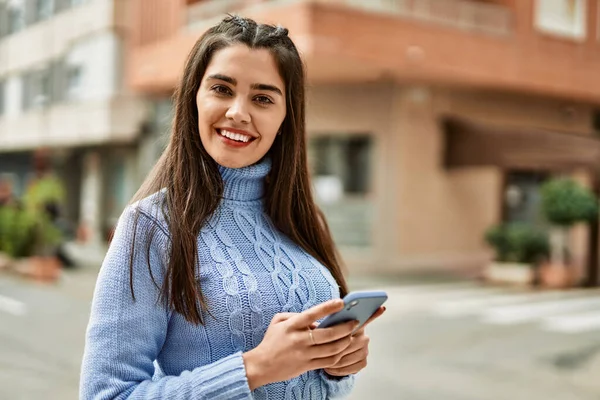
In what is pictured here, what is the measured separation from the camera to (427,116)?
42.1ft

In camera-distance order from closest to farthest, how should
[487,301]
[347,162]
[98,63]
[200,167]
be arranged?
[200,167]
[487,301]
[347,162]
[98,63]

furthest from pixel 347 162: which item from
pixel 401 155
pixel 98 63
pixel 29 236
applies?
pixel 98 63

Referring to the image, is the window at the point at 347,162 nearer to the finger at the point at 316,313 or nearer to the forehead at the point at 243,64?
the forehead at the point at 243,64

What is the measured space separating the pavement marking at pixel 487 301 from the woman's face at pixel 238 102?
24.0 feet

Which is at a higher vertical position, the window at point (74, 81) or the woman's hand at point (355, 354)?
the window at point (74, 81)

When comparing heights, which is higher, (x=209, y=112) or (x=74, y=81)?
(x=74, y=81)

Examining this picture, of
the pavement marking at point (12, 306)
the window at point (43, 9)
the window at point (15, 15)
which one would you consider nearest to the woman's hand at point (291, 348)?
the pavement marking at point (12, 306)

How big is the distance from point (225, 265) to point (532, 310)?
317 inches

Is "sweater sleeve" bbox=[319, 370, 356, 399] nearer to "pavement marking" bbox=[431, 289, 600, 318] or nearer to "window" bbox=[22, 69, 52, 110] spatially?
"pavement marking" bbox=[431, 289, 600, 318]

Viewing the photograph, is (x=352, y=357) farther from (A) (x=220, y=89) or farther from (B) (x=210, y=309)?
(A) (x=220, y=89)

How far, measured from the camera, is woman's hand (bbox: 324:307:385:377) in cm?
117

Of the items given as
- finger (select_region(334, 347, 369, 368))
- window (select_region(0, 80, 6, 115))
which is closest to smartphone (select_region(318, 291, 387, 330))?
finger (select_region(334, 347, 369, 368))

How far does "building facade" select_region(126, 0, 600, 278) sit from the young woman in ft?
33.0

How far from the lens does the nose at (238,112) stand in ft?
3.99
